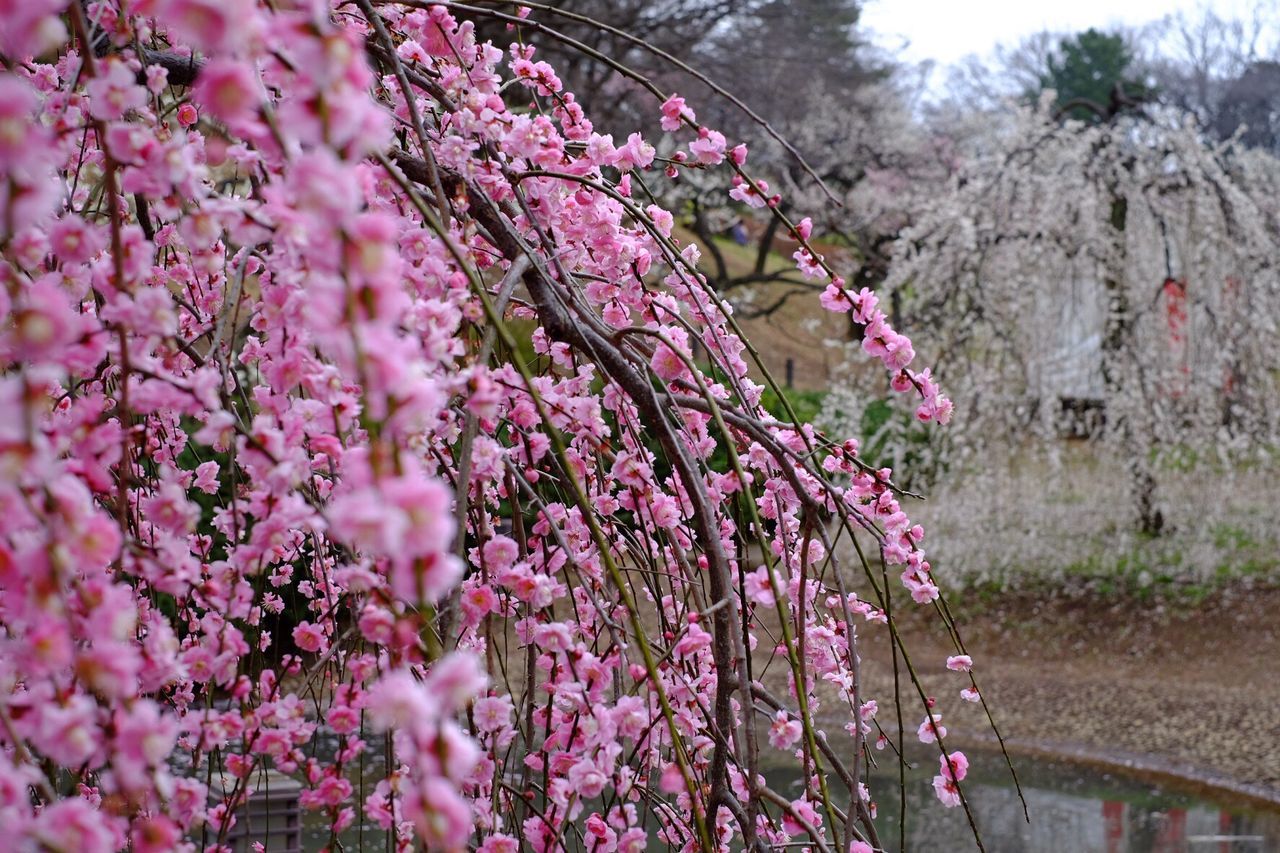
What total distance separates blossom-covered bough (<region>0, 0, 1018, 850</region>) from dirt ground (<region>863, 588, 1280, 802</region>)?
342 cm

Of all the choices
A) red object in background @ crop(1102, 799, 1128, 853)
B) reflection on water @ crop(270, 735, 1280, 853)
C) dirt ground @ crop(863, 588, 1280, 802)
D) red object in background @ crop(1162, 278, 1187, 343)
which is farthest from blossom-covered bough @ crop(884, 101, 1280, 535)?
red object in background @ crop(1102, 799, 1128, 853)

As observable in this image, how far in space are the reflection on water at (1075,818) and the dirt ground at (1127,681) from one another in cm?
18

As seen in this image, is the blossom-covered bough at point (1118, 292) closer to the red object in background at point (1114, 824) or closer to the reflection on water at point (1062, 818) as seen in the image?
the reflection on water at point (1062, 818)

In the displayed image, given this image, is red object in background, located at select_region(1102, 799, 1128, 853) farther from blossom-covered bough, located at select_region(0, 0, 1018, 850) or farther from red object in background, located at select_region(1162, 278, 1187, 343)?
blossom-covered bough, located at select_region(0, 0, 1018, 850)

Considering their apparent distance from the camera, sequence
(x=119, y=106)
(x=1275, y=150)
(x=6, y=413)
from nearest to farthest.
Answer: (x=6, y=413)
(x=119, y=106)
(x=1275, y=150)

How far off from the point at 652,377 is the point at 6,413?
100 cm

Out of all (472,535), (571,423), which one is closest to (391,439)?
(571,423)

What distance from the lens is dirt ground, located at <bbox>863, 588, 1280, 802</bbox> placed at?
4.65m

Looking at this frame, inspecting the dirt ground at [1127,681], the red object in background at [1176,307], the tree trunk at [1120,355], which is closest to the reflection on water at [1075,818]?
the dirt ground at [1127,681]

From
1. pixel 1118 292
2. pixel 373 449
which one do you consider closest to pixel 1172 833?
pixel 1118 292

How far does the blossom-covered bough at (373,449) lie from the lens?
0.55m

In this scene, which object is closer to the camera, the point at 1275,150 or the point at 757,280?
the point at 757,280

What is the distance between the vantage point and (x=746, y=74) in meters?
8.97

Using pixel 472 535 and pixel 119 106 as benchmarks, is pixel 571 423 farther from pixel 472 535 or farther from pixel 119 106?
pixel 119 106
